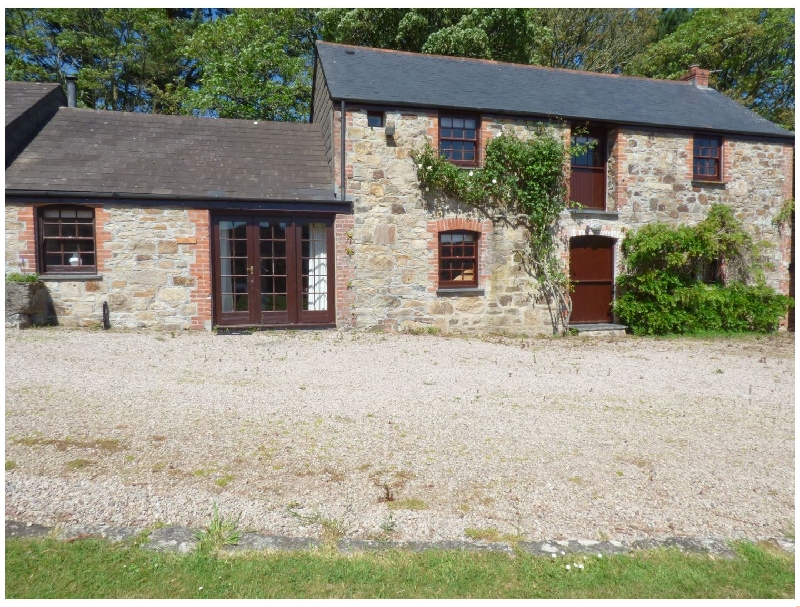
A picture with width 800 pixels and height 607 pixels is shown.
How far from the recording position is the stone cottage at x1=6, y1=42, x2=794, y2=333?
1003cm

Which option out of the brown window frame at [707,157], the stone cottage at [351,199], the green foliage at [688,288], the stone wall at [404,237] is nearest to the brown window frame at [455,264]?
the stone cottage at [351,199]

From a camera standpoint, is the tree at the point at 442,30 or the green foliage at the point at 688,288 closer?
the green foliage at the point at 688,288

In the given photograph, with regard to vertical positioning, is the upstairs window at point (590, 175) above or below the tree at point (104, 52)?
below

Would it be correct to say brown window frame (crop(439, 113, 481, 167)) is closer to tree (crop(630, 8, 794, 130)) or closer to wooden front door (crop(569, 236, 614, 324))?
wooden front door (crop(569, 236, 614, 324))

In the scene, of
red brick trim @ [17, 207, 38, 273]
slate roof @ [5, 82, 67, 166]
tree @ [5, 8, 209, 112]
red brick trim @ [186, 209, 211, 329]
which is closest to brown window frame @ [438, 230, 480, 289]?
red brick trim @ [186, 209, 211, 329]

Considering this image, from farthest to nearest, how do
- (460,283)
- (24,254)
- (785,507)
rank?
(460,283)
(24,254)
(785,507)

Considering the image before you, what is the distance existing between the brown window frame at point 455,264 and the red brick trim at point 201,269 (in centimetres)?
499

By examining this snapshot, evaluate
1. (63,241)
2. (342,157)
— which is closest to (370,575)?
(342,157)

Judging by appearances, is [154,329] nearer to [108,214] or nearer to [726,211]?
[108,214]

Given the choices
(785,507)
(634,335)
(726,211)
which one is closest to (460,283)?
(634,335)

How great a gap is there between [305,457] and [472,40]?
1832 cm

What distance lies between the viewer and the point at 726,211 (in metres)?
12.7

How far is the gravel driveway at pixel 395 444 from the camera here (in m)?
3.27

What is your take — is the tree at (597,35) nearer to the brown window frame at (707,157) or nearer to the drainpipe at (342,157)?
the brown window frame at (707,157)
